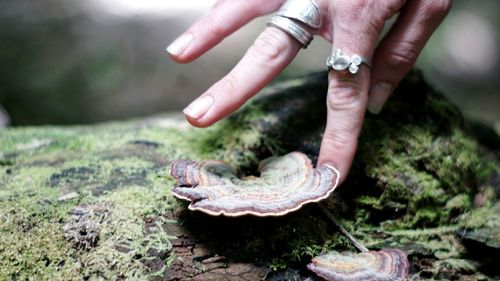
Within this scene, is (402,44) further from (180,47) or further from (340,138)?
(180,47)

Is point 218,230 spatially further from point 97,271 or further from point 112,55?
point 112,55

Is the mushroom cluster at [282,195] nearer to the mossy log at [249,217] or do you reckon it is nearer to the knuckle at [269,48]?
the mossy log at [249,217]

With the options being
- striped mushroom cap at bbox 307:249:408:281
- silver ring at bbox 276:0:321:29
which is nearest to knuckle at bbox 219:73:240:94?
silver ring at bbox 276:0:321:29

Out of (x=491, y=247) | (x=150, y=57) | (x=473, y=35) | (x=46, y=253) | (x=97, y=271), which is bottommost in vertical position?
(x=491, y=247)

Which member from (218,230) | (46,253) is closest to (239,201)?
(218,230)

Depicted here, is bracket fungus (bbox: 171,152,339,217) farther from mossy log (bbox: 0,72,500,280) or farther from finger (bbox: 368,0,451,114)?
finger (bbox: 368,0,451,114)

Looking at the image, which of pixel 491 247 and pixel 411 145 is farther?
pixel 411 145

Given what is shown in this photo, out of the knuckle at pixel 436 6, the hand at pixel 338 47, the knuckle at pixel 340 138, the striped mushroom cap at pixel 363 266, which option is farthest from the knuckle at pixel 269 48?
the striped mushroom cap at pixel 363 266
